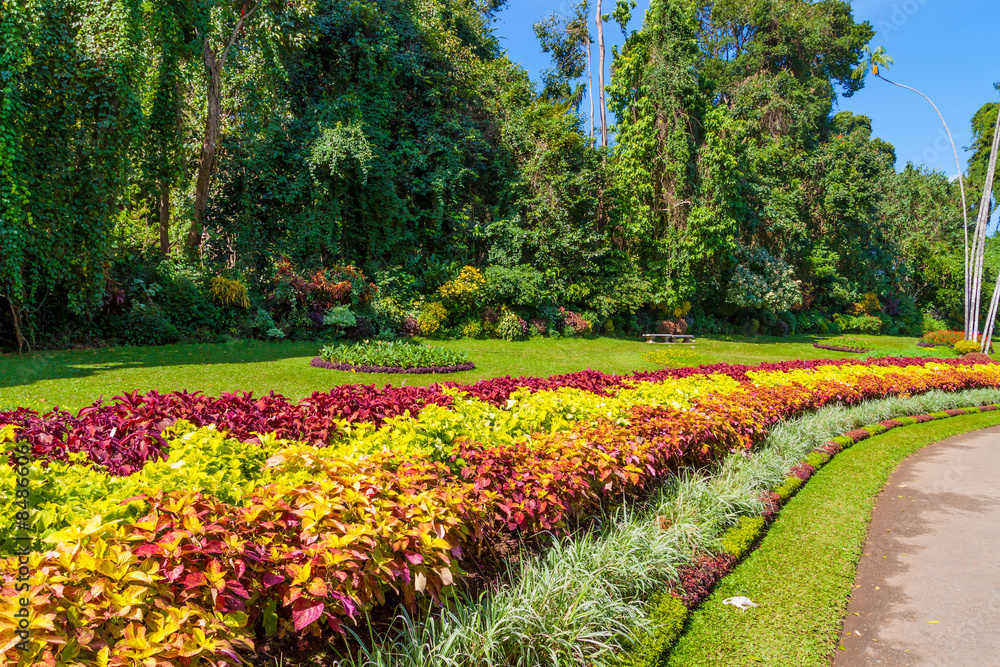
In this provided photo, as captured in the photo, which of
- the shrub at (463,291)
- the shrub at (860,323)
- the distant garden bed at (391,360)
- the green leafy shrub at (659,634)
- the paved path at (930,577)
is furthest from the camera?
the shrub at (860,323)

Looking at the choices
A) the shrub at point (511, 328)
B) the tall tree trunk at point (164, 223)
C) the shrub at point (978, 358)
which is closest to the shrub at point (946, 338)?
the shrub at point (978, 358)

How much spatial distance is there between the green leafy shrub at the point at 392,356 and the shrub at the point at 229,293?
4282 mm

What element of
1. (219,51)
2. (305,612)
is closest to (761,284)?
(219,51)

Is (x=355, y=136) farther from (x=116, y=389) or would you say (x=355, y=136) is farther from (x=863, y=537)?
(x=863, y=537)

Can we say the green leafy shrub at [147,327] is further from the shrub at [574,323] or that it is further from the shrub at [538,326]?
the shrub at [574,323]

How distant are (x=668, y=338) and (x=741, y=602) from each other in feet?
58.3

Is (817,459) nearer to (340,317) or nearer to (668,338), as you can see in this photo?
(340,317)

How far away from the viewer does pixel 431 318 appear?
52.1 feet

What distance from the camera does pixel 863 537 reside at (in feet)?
15.5

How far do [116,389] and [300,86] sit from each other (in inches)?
518

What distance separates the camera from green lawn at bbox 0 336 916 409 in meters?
7.54

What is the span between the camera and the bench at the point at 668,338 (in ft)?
65.8

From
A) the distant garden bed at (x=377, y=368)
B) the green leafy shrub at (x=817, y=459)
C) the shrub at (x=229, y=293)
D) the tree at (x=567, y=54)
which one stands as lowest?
the green leafy shrub at (x=817, y=459)

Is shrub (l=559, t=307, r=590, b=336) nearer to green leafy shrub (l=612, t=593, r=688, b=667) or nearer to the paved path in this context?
the paved path
